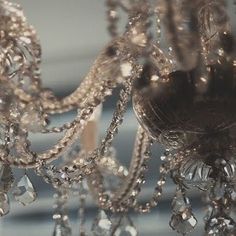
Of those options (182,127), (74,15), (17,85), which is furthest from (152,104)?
(74,15)

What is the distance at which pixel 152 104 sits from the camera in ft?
2.65

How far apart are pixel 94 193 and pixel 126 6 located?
52cm

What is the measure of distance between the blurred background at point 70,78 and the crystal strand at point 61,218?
0.48m

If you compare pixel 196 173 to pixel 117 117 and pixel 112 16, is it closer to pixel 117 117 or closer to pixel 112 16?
pixel 117 117

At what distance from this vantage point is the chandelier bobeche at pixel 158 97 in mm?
717

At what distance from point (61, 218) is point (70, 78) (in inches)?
30.3

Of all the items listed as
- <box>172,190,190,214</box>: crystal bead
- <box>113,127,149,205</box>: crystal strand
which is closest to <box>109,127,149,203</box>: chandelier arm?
<box>113,127,149,205</box>: crystal strand

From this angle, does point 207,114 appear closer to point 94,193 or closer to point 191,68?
point 191,68

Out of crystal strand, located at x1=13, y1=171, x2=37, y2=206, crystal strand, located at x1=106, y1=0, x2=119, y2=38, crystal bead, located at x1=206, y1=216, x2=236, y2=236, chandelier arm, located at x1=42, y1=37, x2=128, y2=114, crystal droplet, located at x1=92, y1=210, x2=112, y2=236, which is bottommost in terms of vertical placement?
crystal bead, located at x1=206, y1=216, x2=236, y2=236

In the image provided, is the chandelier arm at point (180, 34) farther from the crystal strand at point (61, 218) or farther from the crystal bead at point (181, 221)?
the crystal strand at point (61, 218)

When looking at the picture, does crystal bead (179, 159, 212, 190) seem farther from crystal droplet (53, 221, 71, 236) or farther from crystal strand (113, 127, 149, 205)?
crystal droplet (53, 221, 71, 236)

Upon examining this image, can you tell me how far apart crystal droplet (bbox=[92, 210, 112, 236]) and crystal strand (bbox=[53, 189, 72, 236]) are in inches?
2.0

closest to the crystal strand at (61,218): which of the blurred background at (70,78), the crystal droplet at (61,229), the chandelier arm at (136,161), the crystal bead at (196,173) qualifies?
the crystal droplet at (61,229)

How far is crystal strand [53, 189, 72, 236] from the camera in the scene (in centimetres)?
114
